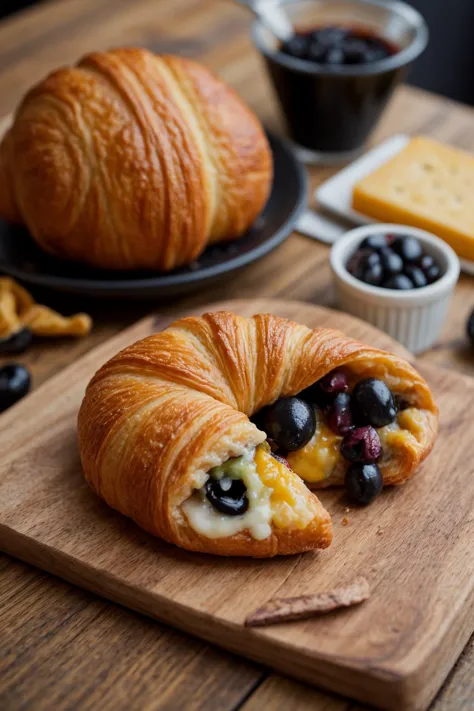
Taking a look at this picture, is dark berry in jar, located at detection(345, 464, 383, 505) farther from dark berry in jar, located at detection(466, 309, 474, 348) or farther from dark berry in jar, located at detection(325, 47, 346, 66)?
dark berry in jar, located at detection(325, 47, 346, 66)

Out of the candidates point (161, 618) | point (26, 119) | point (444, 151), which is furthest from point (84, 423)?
point (444, 151)

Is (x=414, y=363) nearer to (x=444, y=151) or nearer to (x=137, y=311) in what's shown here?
(x=137, y=311)

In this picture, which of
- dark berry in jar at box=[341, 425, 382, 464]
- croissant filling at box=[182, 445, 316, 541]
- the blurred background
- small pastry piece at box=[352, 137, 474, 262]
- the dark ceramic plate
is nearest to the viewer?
A: croissant filling at box=[182, 445, 316, 541]

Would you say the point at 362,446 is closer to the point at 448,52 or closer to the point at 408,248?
the point at 408,248

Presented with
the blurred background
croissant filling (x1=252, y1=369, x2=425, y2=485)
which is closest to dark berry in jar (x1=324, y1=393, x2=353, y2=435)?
croissant filling (x1=252, y1=369, x2=425, y2=485)

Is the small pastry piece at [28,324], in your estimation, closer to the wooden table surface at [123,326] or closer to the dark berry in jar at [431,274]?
the wooden table surface at [123,326]

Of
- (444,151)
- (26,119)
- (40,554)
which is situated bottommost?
(444,151)

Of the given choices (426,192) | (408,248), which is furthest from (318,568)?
(426,192)
